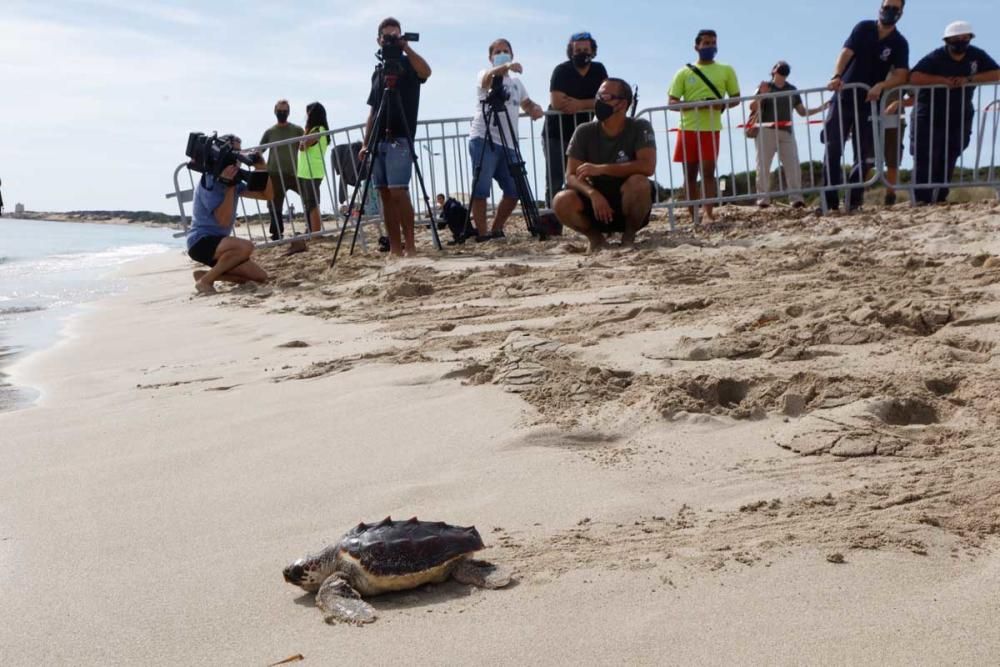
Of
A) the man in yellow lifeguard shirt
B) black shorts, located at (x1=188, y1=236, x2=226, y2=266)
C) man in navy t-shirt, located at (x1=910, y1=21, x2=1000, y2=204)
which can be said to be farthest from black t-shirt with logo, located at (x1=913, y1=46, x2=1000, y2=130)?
black shorts, located at (x1=188, y1=236, x2=226, y2=266)

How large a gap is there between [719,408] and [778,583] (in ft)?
4.37

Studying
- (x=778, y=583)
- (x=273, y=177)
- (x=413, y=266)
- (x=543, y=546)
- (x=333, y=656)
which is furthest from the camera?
(x=273, y=177)

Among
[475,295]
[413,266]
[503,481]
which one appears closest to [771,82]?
[413,266]

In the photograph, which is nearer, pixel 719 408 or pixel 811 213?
pixel 719 408

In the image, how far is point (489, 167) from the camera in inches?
352

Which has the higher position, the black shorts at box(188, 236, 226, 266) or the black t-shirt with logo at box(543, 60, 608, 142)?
the black t-shirt with logo at box(543, 60, 608, 142)

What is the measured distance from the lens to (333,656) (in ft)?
6.64

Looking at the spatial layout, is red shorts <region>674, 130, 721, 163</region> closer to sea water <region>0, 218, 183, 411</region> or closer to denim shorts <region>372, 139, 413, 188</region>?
denim shorts <region>372, 139, 413, 188</region>

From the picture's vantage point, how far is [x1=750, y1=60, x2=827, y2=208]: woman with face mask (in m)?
9.52

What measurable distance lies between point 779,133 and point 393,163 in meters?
3.88

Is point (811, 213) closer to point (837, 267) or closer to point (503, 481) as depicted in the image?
point (837, 267)

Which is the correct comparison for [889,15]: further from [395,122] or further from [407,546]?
[407,546]

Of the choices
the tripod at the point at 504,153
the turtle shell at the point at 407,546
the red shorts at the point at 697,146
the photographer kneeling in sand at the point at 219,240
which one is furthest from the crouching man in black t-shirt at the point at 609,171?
the turtle shell at the point at 407,546

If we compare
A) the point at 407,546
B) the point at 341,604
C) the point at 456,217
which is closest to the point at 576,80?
the point at 456,217
